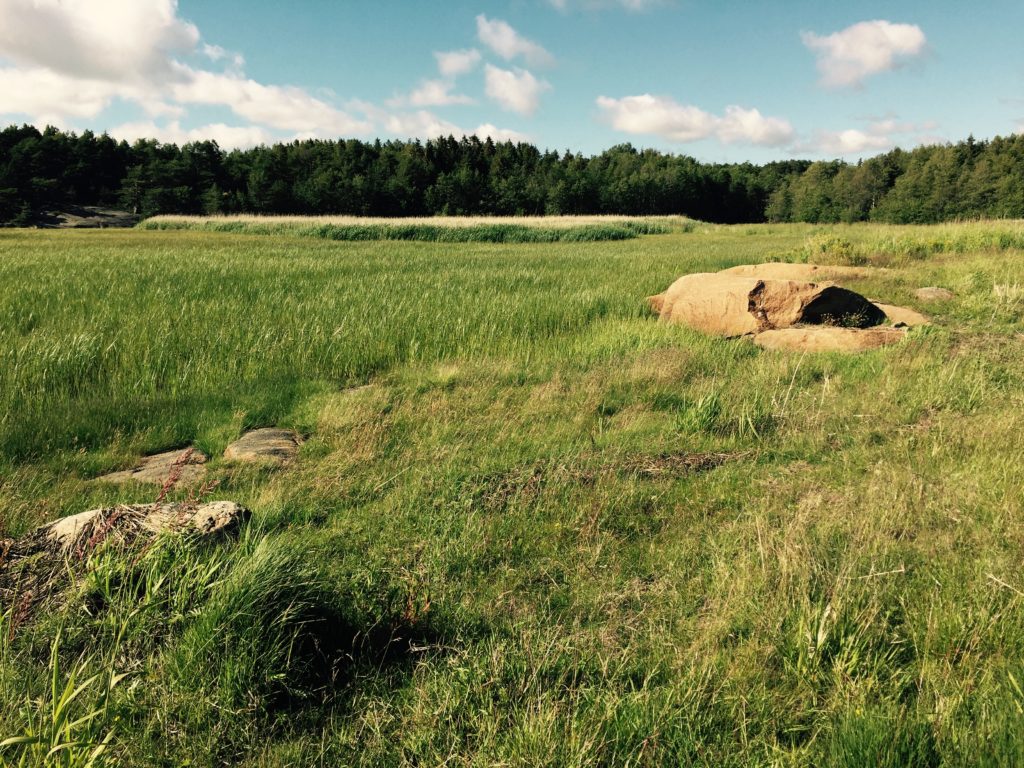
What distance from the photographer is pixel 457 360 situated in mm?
8344

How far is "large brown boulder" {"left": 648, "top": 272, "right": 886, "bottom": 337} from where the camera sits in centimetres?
1016

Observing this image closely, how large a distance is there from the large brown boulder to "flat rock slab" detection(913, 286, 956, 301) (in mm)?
2500

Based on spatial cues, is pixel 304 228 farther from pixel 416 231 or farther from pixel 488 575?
pixel 488 575

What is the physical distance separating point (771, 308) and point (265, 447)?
28.0 ft

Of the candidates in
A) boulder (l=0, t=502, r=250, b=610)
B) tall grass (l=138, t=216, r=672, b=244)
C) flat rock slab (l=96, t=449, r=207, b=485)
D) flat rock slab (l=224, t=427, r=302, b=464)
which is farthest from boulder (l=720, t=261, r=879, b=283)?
tall grass (l=138, t=216, r=672, b=244)

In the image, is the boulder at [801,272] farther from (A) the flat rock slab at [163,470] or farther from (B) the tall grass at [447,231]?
(B) the tall grass at [447,231]

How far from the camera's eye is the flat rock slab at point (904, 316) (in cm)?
1027

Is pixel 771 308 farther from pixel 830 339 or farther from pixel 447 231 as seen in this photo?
pixel 447 231

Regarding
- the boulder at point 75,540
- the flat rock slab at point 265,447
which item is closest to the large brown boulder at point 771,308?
the flat rock slab at point 265,447

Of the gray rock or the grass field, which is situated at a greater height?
the gray rock

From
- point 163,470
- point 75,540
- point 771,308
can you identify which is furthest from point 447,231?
point 75,540

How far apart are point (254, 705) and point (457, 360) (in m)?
6.21

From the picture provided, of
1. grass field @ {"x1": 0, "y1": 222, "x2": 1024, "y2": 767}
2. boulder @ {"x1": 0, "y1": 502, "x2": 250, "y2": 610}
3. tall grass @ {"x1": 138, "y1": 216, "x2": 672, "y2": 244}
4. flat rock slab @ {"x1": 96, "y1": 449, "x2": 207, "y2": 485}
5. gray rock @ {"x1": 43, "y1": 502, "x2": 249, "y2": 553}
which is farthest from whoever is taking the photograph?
tall grass @ {"x1": 138, "y1": 216, "x2": 672, "y2": 244}

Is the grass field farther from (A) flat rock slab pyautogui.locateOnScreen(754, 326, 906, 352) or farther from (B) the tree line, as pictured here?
(B) the tree line
